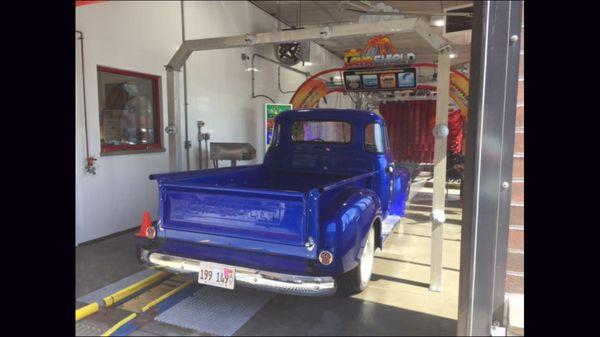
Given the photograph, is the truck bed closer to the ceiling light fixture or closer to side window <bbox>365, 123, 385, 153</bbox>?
side window <bbox>365, 123, 385, 153</bbox>

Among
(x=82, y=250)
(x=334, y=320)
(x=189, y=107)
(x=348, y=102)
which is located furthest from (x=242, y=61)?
(x=348, y=102)

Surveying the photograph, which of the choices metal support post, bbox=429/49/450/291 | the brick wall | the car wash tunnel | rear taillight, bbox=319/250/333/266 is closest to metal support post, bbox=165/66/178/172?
the car wash tunnel

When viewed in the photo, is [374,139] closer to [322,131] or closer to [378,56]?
[322,131]

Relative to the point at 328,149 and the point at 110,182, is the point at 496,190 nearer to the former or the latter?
the point at 328,149

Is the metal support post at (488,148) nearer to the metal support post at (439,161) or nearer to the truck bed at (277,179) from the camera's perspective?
the metal support post at (439,161)

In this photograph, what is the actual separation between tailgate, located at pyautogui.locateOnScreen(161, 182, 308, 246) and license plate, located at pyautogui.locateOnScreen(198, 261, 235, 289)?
25cm

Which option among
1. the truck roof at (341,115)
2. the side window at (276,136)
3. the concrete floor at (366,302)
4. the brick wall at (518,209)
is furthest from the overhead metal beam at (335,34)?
the concrete floor at (366,302)

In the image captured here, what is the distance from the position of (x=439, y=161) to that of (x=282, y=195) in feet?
5.32

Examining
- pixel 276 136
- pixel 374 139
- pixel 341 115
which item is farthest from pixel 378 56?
pixel 276 136

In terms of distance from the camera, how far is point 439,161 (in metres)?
3.69

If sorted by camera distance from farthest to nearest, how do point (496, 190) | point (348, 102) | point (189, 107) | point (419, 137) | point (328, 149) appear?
point (348, 102) < point (419, 137) < point (189, 107) < point (328, 149) < point (496, 190)

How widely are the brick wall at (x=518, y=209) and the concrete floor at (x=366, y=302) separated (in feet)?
2.80

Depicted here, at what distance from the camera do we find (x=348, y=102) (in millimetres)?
17250

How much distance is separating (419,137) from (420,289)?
29.3 feet
